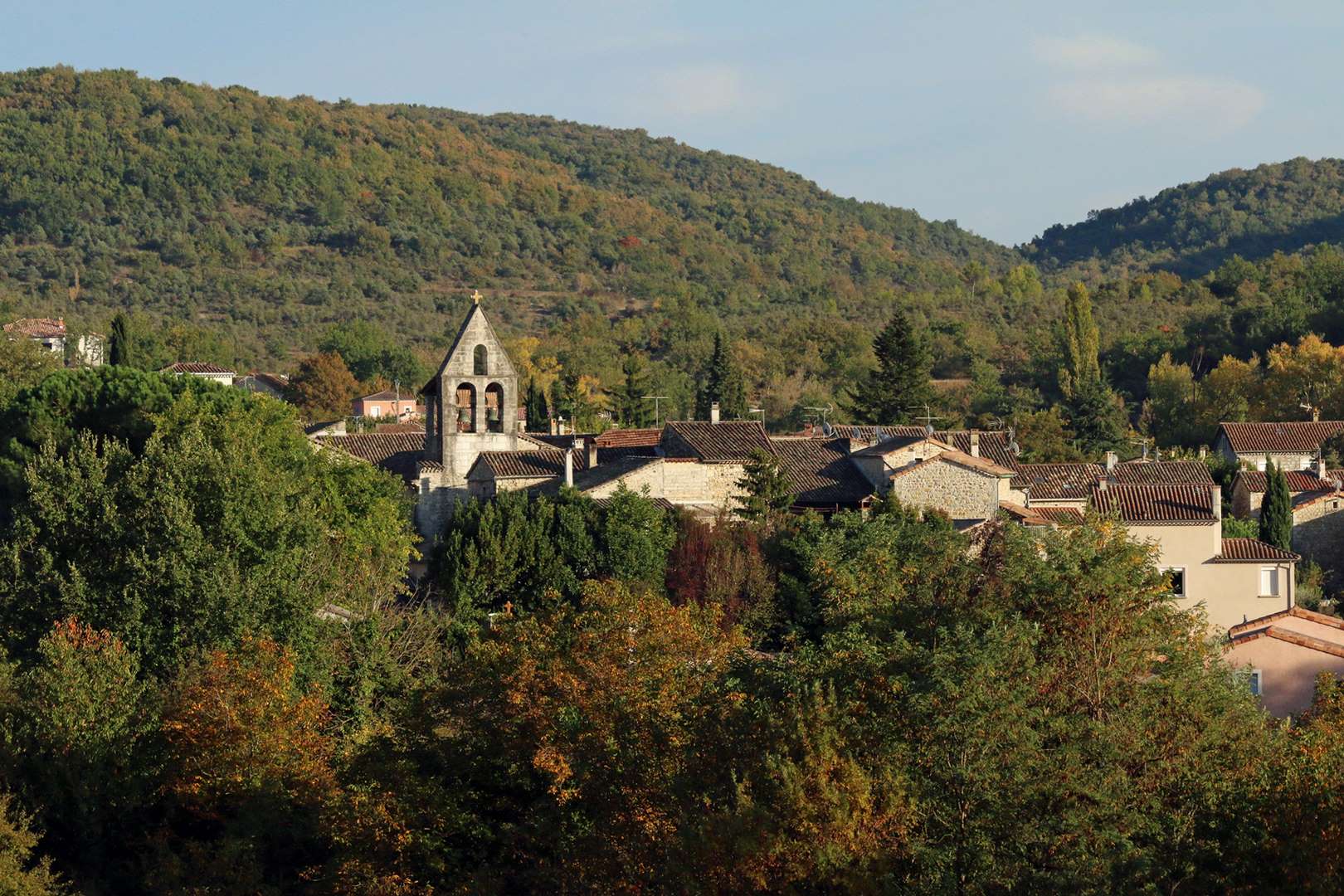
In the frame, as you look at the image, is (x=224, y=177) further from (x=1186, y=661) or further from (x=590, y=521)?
(x=1186, y=661)

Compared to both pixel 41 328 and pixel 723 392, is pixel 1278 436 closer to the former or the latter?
pixel 723 392

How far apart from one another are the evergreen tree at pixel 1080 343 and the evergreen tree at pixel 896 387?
2029cm

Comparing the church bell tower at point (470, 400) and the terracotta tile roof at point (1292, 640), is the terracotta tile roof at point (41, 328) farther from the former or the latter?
the terracotta tile roof at point (1292, 640)

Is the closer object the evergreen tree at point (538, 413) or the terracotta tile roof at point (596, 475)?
the terracotta tile roof at point (596, 475)

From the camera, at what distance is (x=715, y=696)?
64.5ft

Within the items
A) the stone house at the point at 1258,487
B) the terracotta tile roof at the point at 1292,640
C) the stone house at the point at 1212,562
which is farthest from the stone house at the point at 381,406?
the terracotta tile roof at the point at 1292,640

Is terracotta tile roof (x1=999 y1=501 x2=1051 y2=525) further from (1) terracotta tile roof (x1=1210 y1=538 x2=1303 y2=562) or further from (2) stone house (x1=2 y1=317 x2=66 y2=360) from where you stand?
(2) stone house (x1=2 y1=317 x2=66 y2=360)

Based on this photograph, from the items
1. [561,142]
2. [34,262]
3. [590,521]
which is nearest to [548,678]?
[590,521]

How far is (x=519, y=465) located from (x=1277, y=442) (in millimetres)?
26234

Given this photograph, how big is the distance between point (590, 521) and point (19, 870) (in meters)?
15.6

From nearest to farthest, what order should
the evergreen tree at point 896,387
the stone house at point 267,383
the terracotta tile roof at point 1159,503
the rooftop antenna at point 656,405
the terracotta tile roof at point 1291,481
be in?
the terracotta tile roof at point 1159,503, the terracotta tile roof at point 1291,481, the evergreen tree at point 896,387, the rooftop antenna at point 656,405, the stone house at point 267,383

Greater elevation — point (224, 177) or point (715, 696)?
point (224, 177)

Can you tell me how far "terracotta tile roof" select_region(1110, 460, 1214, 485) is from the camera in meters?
43.0

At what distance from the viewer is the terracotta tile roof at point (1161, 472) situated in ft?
141
